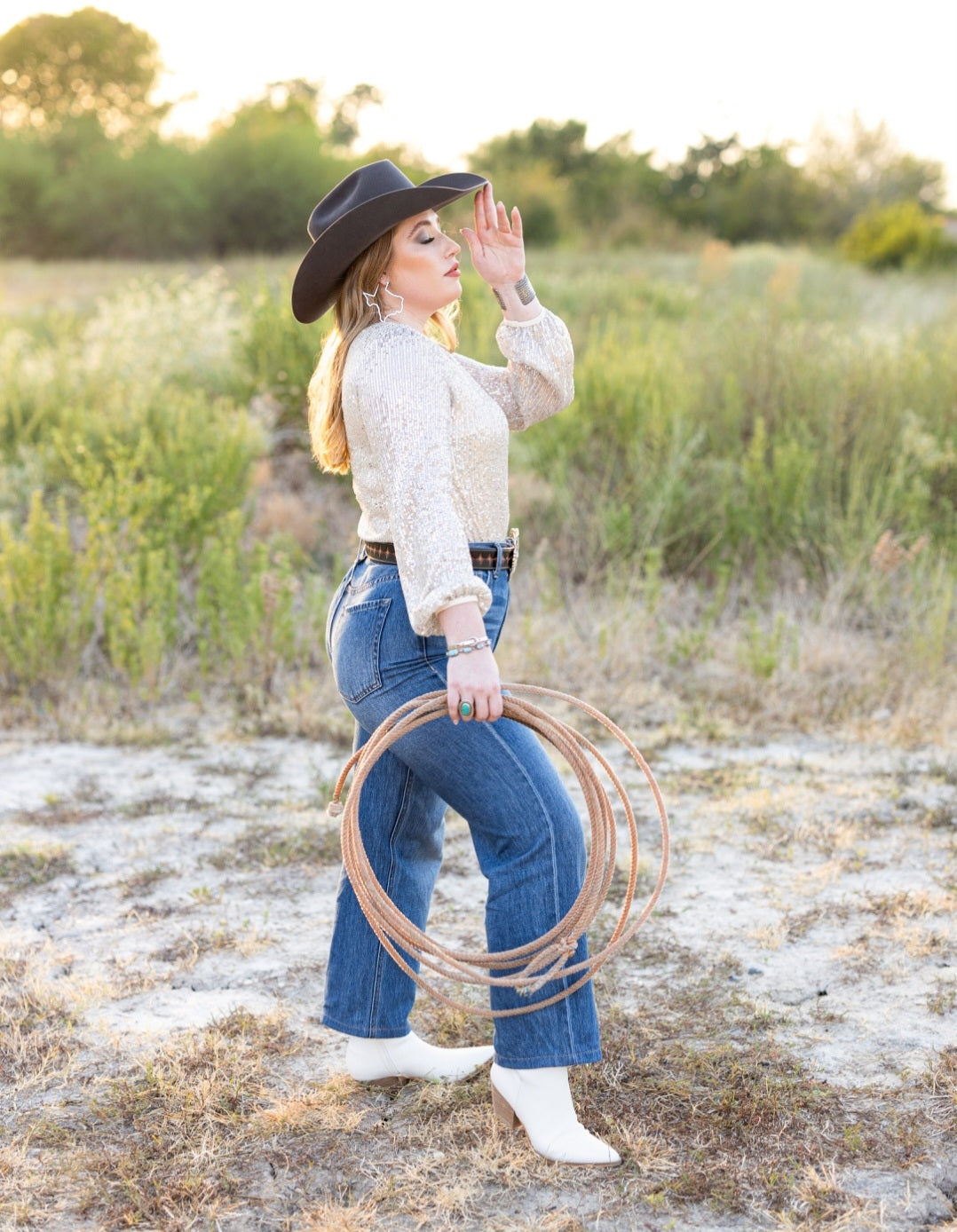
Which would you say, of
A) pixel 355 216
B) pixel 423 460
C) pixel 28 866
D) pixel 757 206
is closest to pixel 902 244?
pixel 757 206

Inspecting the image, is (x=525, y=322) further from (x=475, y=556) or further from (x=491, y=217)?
(x=475, y=556)

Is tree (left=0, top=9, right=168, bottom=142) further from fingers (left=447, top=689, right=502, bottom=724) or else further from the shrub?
fingers (left=447, top=689, right=502, bottom=724)

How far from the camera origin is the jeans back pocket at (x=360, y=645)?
224 cm

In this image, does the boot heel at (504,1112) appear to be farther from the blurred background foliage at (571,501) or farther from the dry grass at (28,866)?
the blurred background foliage at (571,501)

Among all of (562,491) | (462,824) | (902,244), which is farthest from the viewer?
(902,244)

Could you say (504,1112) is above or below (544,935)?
below

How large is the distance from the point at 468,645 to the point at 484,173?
33.2 meters

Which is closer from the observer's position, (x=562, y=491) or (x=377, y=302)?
(x=377, y=302)

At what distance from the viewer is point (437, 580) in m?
2.03

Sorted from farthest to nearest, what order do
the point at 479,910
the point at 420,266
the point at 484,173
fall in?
the point at 484,173 → the point at 479,910 → the point at 420,266

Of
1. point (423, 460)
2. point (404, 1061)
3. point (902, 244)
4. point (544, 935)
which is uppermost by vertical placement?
point (902, 244)

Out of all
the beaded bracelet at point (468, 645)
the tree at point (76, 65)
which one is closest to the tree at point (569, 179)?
the tree at point (76, 65)

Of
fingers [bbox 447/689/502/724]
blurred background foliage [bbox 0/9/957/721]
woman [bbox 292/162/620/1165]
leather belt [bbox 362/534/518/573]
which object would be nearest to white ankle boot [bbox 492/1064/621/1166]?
woman [bbox 292/162/620/1165]

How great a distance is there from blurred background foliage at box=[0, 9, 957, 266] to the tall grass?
57.2 ft
